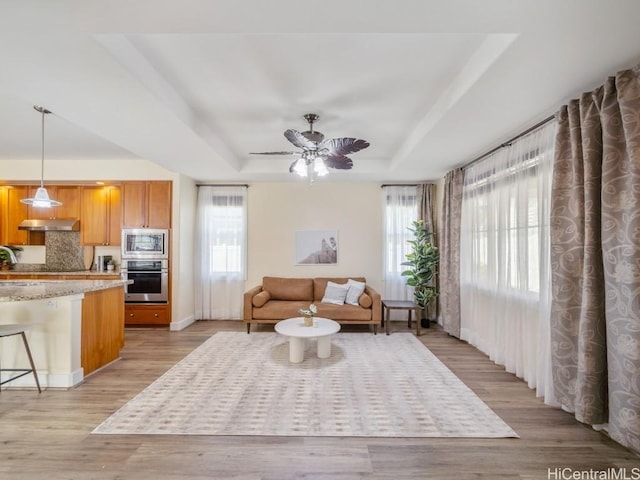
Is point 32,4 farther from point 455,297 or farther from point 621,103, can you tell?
point 455,297

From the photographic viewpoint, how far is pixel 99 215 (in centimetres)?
507

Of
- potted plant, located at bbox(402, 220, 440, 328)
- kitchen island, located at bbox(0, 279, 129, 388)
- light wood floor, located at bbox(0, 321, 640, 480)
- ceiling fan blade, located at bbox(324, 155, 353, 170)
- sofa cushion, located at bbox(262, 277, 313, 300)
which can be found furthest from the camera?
sofa cushion, located at bbox(262, 277, 313, 300)

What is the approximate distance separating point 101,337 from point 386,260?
14.2 feet

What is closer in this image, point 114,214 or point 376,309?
point 376,309

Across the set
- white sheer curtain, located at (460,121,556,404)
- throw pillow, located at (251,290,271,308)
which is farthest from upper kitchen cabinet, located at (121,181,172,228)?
white sheer curtain, located at (460,121,556,404)

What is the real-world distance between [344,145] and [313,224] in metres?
2.99

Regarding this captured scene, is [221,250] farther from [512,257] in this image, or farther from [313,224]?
[512,257]

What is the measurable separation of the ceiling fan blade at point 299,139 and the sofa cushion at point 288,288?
2899mm

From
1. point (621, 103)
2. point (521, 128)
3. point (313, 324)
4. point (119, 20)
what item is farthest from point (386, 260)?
point (119, 20)

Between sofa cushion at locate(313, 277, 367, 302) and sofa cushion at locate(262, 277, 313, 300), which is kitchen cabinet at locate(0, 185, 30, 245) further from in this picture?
sofa cushion at locate(313, 277, 367, 302)

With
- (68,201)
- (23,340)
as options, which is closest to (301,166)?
(23,340)

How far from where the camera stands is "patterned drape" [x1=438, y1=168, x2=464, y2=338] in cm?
453

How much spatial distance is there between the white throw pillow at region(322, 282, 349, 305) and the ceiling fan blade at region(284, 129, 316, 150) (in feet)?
8.79

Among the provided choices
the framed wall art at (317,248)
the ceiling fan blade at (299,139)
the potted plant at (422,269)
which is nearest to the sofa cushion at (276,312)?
the framed wall art at (317,248)
